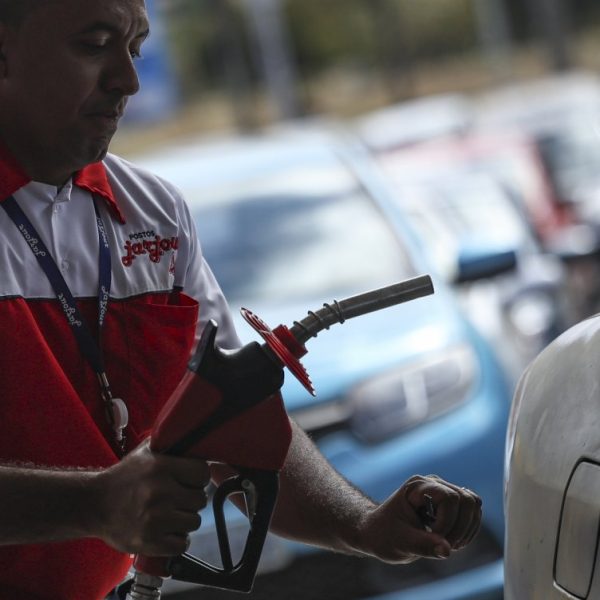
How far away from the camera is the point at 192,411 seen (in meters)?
1.97

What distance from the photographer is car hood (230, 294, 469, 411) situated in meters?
4.95

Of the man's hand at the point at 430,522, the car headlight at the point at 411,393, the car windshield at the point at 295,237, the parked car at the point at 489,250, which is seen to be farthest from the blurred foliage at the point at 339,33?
the man's hand at the point at 430,522

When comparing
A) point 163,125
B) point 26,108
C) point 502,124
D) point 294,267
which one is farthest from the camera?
point 163,125

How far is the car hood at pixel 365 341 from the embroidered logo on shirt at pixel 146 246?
2360 millimetres

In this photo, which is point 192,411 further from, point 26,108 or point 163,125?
point 163,125

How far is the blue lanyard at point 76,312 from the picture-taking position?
7.47 feet

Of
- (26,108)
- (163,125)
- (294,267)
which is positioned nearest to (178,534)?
(26,108)

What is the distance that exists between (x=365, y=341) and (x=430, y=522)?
2843mm

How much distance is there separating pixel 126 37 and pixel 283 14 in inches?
2175

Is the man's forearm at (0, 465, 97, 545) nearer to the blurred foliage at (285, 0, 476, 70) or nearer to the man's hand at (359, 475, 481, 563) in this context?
the man's hand at (359, 475, 481, 563)

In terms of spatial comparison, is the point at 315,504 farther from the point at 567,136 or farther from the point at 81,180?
the point at 567,136

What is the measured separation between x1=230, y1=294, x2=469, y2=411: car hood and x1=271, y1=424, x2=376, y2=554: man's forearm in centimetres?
227

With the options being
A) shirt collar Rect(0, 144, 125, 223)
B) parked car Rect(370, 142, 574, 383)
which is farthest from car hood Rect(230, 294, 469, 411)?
shirt collar Rect(0, 144, 125, 223)

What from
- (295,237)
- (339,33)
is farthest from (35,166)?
(339,33)
